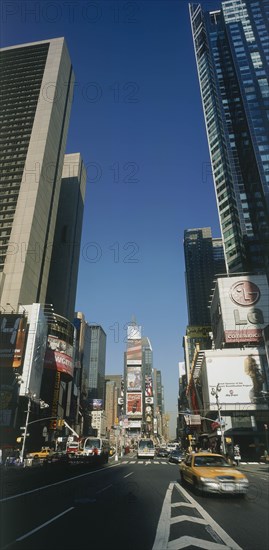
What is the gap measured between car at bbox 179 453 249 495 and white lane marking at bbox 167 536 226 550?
4.83m

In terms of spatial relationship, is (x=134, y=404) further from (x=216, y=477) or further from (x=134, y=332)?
(x=216, y=477)

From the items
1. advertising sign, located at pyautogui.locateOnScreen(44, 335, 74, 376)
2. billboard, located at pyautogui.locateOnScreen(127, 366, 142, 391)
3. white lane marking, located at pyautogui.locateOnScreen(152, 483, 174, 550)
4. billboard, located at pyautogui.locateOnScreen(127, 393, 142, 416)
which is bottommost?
white lane marking, located at pyautogui.locateOnScreen(152, 483, 174, 550)

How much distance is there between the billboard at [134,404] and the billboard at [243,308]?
2865 inches

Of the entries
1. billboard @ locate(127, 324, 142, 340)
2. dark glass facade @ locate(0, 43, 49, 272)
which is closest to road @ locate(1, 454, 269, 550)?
dark glass facade @ locate(0, 43, 49, 272)

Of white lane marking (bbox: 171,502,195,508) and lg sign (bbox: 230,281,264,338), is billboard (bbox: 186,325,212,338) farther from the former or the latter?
white lane marking (bbox: 171,502,195,508)

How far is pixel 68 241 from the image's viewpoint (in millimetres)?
130375

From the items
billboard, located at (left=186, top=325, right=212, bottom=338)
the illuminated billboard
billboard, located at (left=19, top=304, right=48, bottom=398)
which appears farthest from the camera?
billboard, located at (left=186, top=325, right=212, bottom=338)

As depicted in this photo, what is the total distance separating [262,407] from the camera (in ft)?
209

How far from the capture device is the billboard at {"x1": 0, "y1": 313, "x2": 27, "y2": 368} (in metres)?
64.3

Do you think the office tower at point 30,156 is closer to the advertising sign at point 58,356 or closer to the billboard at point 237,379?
the advertising sign at point 58,356

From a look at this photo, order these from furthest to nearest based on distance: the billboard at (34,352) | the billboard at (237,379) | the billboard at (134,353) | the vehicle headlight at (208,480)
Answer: the billboard at (134,353), the billboard at (237,379), the billboard at (34,352), the vehicle headlight at (208,480)

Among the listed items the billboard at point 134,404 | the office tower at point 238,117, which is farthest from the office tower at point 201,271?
the office tower at point 238,117

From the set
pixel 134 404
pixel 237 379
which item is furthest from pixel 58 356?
pixel 134 404

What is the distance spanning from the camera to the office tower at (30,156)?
8344cm
